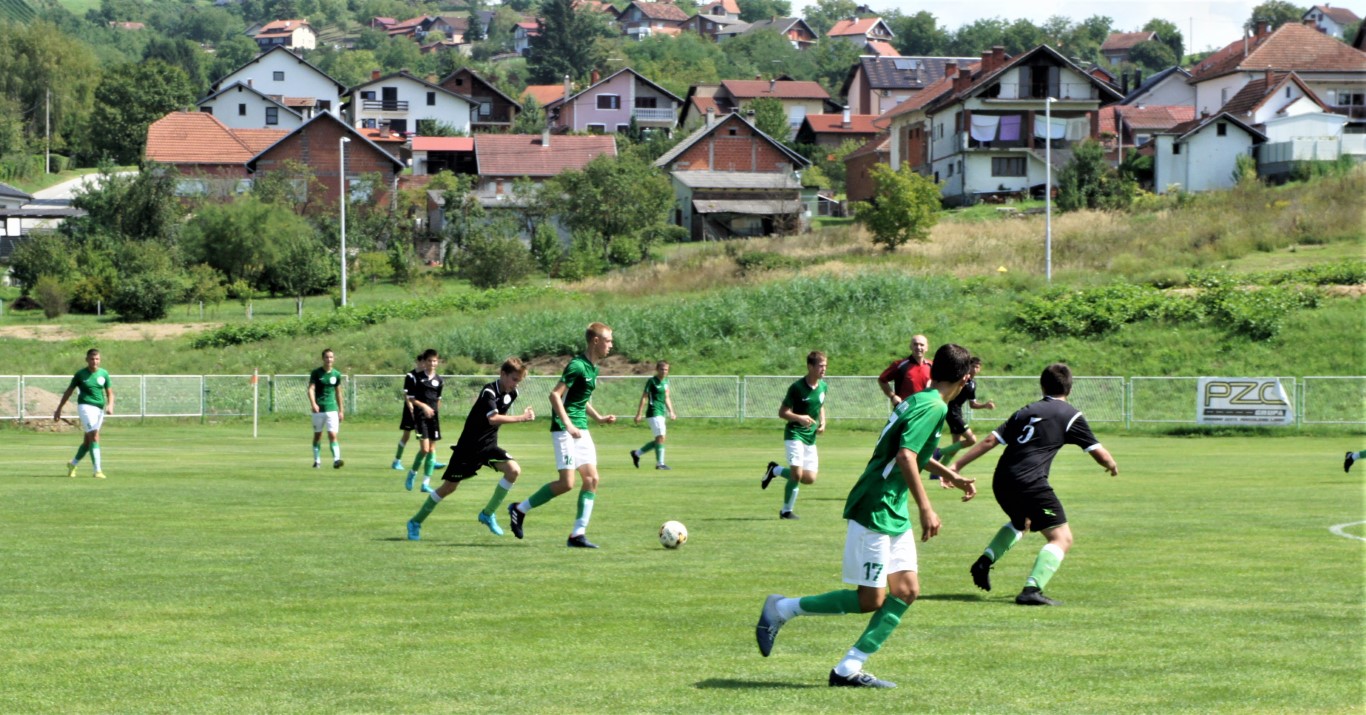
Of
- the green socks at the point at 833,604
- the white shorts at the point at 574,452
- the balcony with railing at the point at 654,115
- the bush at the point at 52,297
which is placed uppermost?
the balcony with railing at the point at 654,115

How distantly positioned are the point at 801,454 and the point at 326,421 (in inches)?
474

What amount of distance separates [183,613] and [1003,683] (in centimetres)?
647

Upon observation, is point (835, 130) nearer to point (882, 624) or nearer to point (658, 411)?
point (658, 411)

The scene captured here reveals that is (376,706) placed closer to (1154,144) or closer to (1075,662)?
(1075,662)

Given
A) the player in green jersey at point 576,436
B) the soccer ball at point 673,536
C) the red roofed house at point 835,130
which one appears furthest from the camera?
the red roofed house at point 835,130

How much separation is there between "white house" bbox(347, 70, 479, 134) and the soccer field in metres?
107

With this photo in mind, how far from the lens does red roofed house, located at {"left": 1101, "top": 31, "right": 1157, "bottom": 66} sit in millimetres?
194000

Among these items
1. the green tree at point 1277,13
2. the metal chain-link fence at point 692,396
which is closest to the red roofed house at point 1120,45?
the green tree at point 1277,13

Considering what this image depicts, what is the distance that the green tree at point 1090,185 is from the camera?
75.0 meters

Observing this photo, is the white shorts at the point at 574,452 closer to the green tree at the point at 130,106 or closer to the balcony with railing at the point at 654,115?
the balcony with railing at the point at 654,115

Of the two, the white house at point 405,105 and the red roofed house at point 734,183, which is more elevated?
the white house at point 405,105

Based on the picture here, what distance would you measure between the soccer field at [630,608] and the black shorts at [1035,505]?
2.59 ft

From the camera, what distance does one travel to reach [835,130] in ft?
424

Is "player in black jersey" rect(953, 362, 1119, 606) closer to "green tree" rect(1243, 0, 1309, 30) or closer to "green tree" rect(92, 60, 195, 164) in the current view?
"green tree" rect(92, 60, 195, 164)
